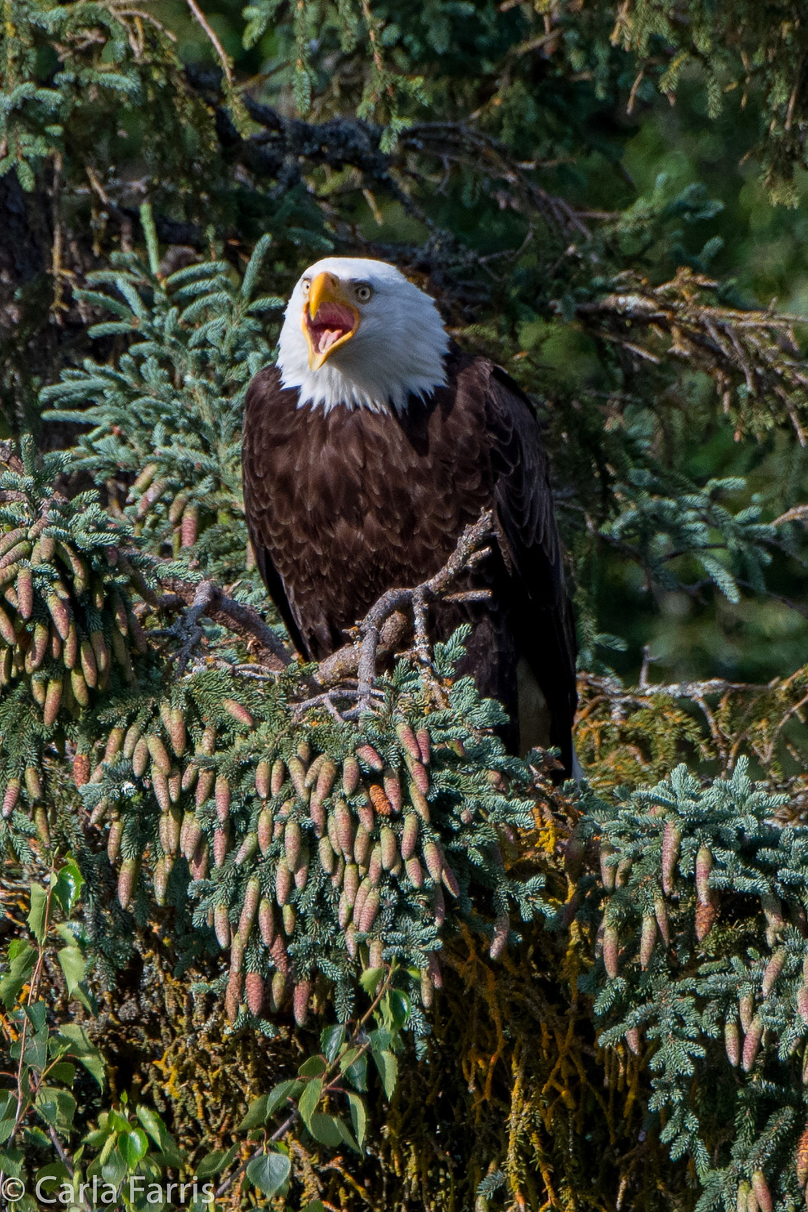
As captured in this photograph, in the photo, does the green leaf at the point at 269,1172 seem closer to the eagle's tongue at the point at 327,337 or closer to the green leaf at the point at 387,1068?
the green leaf at the point at 387,1068

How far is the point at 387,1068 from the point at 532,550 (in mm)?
2023

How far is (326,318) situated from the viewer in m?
3.35

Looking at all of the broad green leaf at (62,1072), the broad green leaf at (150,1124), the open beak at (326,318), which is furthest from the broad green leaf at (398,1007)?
the open beak at (326,318)

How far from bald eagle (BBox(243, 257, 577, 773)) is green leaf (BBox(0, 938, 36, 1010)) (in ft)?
5.71

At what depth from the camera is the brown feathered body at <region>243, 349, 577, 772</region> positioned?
137 inches

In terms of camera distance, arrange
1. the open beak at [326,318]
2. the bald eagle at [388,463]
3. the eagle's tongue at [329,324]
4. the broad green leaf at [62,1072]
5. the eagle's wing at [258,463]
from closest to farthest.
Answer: the broad green leaf at [62,1072], the open beak at [326,318], the eagle's tongue at [329,324], the bald eagle at [388,463], the eagle's wing at [258,463]

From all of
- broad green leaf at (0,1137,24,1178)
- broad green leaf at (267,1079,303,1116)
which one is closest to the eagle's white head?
broad green leaf at (267,1079,303,1116)

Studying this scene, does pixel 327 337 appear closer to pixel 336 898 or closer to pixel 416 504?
pixel 416 504

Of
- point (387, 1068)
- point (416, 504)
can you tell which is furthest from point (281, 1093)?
point (416, 504)

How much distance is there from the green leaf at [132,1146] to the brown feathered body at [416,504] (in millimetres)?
1884

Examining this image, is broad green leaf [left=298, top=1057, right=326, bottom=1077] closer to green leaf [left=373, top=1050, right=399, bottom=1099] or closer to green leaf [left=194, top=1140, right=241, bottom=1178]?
green leaf [left=373, top=1050, right=399, bottom=1099]

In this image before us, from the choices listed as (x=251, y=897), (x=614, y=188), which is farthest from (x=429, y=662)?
(x=614, y=188)

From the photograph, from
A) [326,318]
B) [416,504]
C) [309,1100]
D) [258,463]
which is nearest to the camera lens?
[309,1100]

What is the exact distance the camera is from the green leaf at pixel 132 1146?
194 cm
